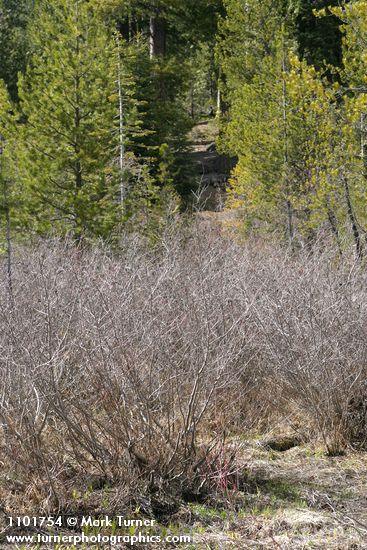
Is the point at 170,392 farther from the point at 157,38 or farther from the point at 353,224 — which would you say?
the point at 157,38

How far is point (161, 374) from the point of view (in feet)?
18.0

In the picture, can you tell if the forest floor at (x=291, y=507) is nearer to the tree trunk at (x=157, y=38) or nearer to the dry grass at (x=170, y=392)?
the dry grass at (x=170, y=392)

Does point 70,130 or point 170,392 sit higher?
point 70,130

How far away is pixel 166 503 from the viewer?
5.14 m

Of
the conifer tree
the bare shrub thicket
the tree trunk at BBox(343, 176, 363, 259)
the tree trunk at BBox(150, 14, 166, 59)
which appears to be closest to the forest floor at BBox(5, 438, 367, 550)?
the bare shrub thicket

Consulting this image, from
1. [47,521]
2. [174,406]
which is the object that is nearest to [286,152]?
[174,406]

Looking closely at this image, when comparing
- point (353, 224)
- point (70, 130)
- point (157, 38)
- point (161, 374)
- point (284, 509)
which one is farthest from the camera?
point (157, 38)

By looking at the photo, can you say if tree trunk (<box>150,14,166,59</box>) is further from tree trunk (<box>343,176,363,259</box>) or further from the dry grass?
the dry grass

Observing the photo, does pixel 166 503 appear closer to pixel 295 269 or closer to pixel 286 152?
pixel 295 269

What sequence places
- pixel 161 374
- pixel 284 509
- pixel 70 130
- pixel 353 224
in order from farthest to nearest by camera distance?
pixel 70 130 → pixel 353 224 → pixel 161 374 → pixel 284 509

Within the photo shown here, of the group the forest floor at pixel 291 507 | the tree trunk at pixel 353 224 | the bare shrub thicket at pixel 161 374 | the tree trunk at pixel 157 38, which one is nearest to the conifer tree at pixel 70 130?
the tree trunk at pixel 353 224

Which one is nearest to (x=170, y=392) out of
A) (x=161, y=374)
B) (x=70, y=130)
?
(x=161, y=374)

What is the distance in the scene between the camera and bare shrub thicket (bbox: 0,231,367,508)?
4.97 m

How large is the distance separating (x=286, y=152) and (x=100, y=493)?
38.1 ft
